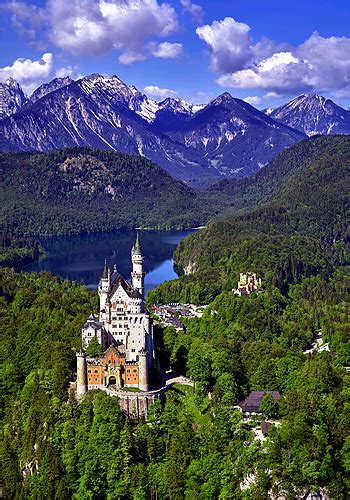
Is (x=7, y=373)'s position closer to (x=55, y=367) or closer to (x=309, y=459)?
(x=55, y=367)

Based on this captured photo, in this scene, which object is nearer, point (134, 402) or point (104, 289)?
point (134, 402)

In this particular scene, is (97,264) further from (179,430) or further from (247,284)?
(179,430)

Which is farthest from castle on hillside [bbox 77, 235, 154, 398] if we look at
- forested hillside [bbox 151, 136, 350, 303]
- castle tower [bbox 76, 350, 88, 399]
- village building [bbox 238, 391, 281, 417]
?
forested hillside [bbox 151, 136, 350, 303]

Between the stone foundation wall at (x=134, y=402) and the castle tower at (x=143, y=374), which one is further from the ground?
the castle tower at (x=143, y=374)

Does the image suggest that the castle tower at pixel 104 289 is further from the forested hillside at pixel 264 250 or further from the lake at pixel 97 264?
the lake at pixel 97 264

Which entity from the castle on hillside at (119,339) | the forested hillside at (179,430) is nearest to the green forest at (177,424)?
the forested hillside at (179,430)

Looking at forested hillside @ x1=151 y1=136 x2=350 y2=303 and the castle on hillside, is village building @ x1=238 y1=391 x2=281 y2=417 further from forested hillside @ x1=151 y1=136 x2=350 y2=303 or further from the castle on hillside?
forested hillside @ x1=151 y1=136 x2=350 y2=303

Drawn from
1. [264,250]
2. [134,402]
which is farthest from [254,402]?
[264,250]
